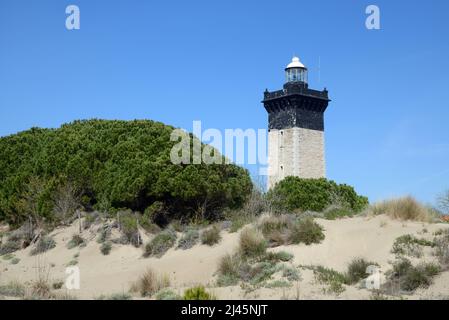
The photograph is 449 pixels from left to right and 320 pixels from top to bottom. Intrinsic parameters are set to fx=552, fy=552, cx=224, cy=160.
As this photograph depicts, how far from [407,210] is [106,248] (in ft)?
39.3

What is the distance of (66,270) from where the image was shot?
2109 cm

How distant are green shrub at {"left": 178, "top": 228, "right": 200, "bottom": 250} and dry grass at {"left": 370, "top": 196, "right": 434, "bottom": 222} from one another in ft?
23.5

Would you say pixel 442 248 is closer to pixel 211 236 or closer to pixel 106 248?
pixel 211 236

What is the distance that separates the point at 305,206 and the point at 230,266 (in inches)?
816

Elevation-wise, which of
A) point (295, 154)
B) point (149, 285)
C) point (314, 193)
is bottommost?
point (149, 285)

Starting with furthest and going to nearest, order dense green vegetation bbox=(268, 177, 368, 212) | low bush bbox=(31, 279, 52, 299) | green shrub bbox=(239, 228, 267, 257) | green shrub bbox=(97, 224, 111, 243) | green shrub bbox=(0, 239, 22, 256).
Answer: dense green vegetation bbox=(268, 177, 368, 212) < green shrub bbox=(0, 239, 22, 256) < green shrub bbox=(97, 224, 111, 243) < green shrub bbox=(239, 228, 267, 257) < low bush bbox=(31, 279, 52, 299)

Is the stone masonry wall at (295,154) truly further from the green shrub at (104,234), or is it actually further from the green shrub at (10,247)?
the green shrub at (10,247)

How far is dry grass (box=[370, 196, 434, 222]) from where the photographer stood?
1828cm

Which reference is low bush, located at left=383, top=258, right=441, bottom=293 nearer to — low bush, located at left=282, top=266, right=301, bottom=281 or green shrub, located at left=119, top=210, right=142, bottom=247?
low bush, located at left=282, top=266, right=301, bottom=281

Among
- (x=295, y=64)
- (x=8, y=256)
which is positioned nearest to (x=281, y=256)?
(x=8, y=256)

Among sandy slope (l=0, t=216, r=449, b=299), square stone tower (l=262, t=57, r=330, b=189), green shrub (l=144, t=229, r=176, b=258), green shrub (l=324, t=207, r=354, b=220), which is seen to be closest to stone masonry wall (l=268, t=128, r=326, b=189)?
square stone tower (l=262, t=57, r=330, b=189)

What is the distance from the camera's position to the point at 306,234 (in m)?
17.8
